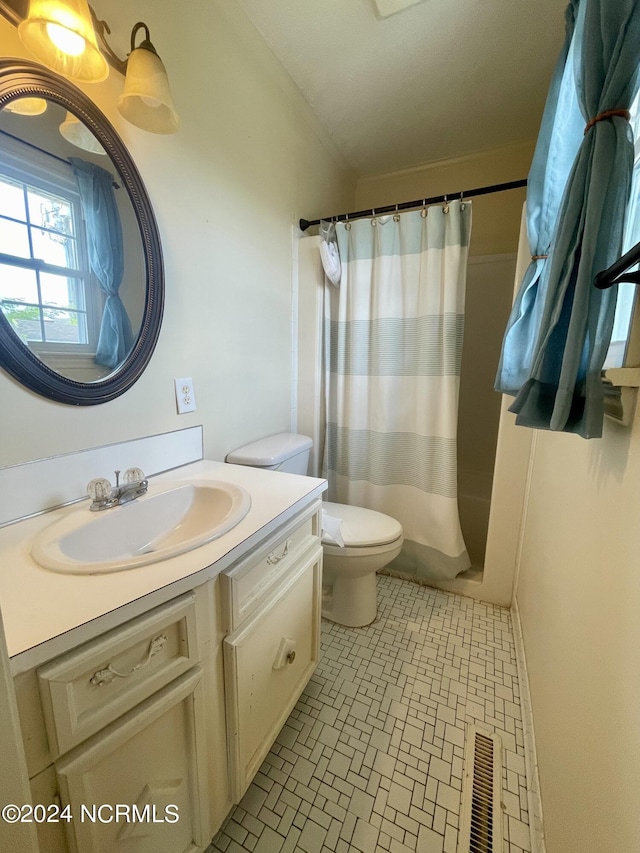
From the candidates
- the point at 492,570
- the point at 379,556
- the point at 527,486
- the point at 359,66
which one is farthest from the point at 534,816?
the point at 359,66

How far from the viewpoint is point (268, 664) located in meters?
0.88

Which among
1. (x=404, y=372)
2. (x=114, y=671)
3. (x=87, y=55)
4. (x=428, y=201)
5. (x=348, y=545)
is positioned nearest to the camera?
(x=114, y=671)

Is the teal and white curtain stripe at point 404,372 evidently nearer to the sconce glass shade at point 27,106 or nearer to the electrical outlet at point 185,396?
the electrical outlet at point 185,396

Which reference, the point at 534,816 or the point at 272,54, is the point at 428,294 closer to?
the point at 272,54

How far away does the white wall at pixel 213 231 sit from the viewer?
92 cm

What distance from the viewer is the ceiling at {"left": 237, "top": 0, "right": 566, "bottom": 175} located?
1.29 metres

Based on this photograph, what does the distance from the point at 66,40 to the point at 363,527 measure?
1.63 metres

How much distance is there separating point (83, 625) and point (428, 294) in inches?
67.2

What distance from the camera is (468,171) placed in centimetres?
216

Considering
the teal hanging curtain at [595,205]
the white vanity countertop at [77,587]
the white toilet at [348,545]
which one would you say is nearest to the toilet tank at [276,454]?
the white toilet at [348,545]

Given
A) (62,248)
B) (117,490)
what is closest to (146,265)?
(62,248)

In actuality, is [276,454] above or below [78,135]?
below

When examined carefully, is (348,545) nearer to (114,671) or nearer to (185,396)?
(185,396)

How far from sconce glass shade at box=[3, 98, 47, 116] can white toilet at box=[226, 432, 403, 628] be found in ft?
3.48
